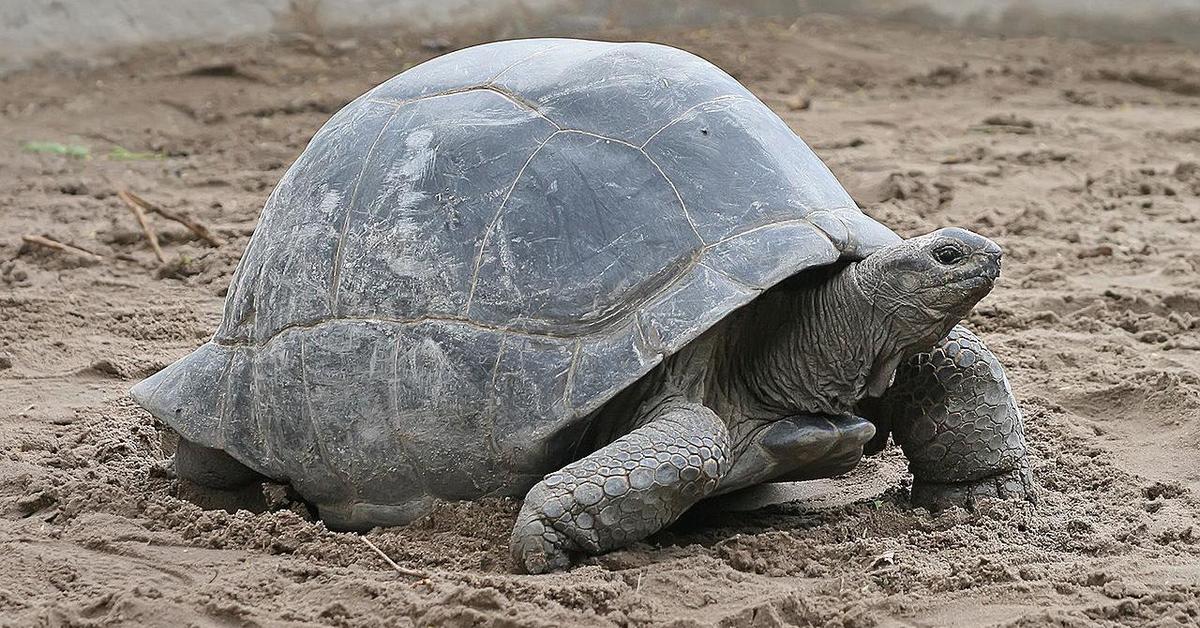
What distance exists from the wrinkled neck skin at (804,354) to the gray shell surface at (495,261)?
17 cm

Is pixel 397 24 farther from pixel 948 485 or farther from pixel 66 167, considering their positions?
pixel 948 485

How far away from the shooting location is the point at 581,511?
338 cm

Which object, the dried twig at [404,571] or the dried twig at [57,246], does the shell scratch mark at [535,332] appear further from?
the dried twig at [57,246]

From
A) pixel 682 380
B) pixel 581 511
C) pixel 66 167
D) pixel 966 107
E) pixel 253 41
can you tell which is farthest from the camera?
pixel 253 41

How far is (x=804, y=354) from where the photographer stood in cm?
374

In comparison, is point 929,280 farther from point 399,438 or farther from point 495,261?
point 399,438

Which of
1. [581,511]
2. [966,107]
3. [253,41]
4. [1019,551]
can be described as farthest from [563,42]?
[253,41]

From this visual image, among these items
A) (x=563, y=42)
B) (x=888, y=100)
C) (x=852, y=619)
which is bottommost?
(x=888, y=100)

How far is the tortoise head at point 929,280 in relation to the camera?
350 cm

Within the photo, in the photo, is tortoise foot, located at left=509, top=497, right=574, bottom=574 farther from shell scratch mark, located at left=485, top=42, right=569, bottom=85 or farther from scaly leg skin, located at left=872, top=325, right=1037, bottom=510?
shell scratch mark, located at left=485, top=42, right=569, bottom=85

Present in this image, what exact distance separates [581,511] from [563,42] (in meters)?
1.51

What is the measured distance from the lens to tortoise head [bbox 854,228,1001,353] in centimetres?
350

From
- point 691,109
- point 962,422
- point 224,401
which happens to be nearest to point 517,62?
point 691,109

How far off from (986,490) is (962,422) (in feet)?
0.71
